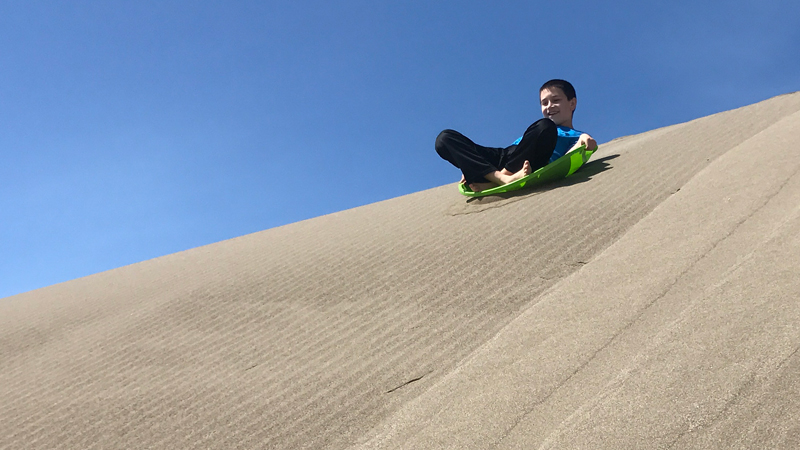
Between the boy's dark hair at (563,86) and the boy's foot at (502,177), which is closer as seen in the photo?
the boy's foot at (502,177)

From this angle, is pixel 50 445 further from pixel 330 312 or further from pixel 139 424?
pixel 330 312

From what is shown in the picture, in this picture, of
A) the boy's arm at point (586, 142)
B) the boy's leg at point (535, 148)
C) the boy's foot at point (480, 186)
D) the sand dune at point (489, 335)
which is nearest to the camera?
the sand dune at point (489, 335)

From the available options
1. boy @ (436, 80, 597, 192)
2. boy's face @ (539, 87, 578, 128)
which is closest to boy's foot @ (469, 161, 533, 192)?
boy @ (436, 80, 597, 192)

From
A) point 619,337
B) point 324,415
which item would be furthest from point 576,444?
point 324,415

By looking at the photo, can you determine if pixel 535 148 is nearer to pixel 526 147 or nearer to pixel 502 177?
pixel 526 147

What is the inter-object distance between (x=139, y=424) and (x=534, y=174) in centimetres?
320

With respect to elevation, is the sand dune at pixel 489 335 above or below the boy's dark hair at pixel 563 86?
below

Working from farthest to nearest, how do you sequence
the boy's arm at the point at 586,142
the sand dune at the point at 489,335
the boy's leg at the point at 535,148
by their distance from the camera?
the boy's arm at the point at 586,142 < the boy's leg at the point at 535,148 < the sand dune at the point at 489,335

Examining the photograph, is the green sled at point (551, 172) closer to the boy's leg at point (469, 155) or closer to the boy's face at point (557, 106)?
the boy's leg at point (469, 155)

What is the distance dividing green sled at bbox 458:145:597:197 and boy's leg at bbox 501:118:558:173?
3.8 inches

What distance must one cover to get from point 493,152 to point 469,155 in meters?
0.23

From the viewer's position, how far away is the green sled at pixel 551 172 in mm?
4445

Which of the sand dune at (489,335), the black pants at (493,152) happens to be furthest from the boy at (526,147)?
the sand dune at (489,335)

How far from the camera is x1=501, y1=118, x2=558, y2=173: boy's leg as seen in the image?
435 cm
